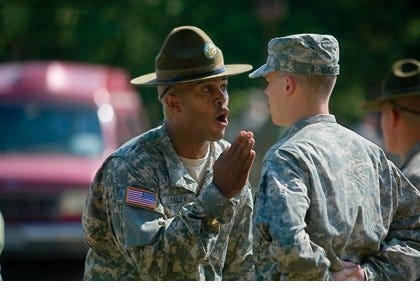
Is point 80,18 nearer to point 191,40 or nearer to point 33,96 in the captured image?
point 33,96

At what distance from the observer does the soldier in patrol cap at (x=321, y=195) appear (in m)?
5.36

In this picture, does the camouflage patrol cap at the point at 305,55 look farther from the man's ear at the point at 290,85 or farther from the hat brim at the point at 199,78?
the hat brim at the point at 199,78

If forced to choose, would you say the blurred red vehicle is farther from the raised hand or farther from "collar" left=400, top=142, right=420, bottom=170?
the raised hand

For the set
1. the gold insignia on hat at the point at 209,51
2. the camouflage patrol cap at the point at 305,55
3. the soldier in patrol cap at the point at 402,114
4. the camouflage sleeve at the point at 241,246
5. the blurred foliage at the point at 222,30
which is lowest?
the blurred foliage at the point at 222,30

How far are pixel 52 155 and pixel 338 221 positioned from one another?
982 centimetres

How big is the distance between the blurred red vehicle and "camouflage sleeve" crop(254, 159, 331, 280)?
29.0 feet

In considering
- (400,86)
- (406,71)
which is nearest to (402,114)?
(400,86)

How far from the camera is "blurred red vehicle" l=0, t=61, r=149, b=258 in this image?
14.3 metres

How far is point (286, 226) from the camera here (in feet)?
17.4

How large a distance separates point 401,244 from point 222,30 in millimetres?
17820

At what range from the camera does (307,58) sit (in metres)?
5.72

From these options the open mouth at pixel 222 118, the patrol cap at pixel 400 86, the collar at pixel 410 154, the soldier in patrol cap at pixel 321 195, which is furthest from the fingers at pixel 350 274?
the patrol cap at pixel 400 86

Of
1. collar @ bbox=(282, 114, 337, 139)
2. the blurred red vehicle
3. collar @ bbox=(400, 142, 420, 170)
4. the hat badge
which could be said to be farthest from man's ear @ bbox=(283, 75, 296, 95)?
the blurred red vehicle
